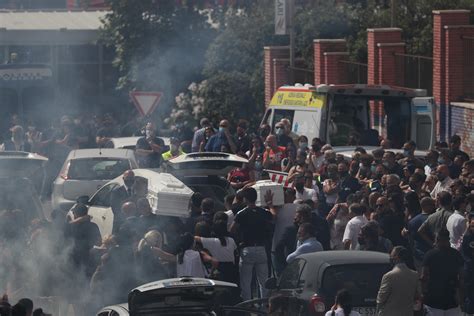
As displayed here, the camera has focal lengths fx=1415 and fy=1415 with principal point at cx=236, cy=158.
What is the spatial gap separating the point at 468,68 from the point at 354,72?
7426mm

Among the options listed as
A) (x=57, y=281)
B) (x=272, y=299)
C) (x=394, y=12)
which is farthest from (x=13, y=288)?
(x=394, y=12)

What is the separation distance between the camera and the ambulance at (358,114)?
24672 mm

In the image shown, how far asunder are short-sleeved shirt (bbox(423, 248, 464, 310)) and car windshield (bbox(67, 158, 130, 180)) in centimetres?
1022

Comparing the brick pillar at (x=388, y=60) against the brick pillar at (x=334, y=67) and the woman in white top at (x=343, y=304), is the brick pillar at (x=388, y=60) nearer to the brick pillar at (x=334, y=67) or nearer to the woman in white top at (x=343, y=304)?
the brick pillar at (x=334, y=67)

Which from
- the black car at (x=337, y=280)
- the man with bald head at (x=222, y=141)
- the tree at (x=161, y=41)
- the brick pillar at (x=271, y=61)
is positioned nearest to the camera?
the black car at (x=337, y=280)

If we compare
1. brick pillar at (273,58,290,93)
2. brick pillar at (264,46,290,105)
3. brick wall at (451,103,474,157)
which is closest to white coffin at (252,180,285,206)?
brick wall at (451,103,474,157)

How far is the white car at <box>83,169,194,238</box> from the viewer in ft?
52.3

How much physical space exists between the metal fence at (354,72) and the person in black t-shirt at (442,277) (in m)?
20.7

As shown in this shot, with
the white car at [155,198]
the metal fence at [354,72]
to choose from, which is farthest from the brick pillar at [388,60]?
the white car at [155,198]

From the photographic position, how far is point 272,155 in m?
22.5

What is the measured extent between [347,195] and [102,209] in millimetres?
3182

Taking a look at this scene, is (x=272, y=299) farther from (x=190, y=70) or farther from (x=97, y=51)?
(x=97, y=51)

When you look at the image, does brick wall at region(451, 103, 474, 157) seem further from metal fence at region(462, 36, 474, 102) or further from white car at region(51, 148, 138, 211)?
white car at region(51, 148, 138, 211)

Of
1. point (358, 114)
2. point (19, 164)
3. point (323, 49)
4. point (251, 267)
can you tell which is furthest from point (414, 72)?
point (251, 267)
